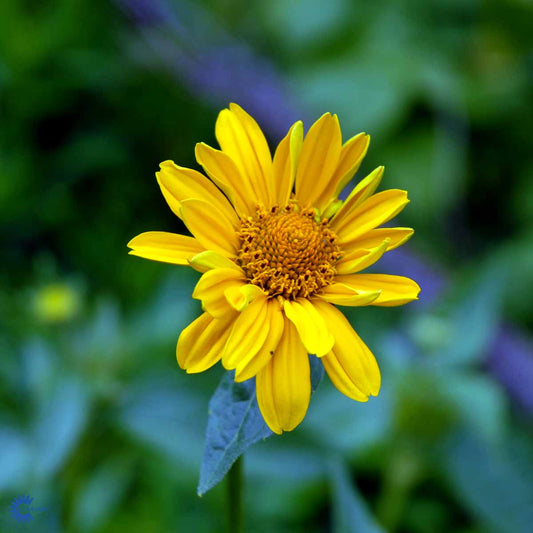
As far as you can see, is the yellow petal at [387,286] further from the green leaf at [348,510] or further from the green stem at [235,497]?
the green leaf at [348,510]

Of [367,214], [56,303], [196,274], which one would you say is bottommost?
[367,214]

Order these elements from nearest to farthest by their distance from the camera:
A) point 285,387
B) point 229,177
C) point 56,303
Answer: point 285,387 → point 229,177 → point 56,303

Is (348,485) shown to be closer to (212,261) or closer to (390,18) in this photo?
(212,261)

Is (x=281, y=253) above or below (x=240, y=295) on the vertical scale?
above

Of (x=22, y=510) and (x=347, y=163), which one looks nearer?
(x=347, y=163)

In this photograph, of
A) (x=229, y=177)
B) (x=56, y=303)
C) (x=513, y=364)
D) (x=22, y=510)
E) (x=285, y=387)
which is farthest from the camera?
(x=513, y=364)

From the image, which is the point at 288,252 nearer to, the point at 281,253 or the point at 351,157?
the point at 281,253

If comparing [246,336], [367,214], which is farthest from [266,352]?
[367,214]
